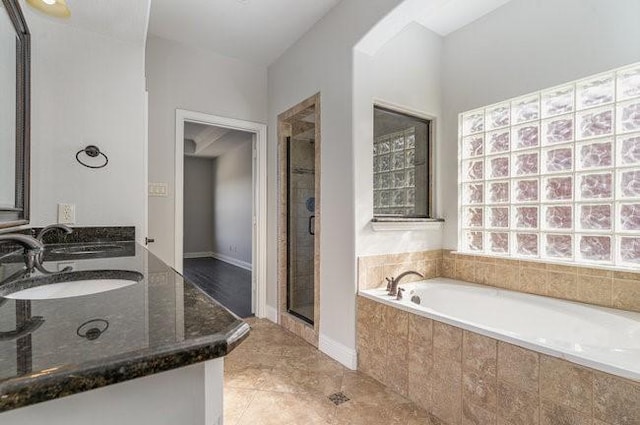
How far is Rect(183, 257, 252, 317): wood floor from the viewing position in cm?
383

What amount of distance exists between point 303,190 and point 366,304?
4.51 feet

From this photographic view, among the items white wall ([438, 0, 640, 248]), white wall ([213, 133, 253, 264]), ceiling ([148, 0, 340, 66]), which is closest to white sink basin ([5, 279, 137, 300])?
ceiling ([148, 0, 340, 66])

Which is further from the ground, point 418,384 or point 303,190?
point 303,190

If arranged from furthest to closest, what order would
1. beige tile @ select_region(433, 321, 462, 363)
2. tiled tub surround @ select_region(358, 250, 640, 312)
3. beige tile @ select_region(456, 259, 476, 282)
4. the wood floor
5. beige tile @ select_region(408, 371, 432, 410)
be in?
the wood floor → beige tile @ select_region(456, 259, 476, 282) → tiled tub surround @ select_region(358, 250, 640, 312) → beige tile @ select_region(408, 371, 432, 410) → beige tile @ select_region(433, 321, 462, 363)

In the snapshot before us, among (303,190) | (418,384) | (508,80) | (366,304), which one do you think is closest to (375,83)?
(508,80)

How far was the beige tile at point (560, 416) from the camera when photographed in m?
1.19

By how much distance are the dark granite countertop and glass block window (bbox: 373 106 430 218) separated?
1.89 meters

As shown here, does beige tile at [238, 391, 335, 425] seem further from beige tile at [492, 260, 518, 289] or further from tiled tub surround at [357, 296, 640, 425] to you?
beige tile at [492, 260, 518, 289]

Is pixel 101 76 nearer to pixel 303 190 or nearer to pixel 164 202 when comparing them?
pixel 164 202

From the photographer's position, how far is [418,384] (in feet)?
5.82

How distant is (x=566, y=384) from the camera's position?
1.24 m

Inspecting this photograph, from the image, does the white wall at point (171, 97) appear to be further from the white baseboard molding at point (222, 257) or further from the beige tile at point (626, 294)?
the white baseboard molding at point (222, 257)

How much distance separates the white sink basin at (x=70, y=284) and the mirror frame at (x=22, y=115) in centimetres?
62

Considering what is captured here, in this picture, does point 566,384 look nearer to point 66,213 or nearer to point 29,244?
point 29,244
